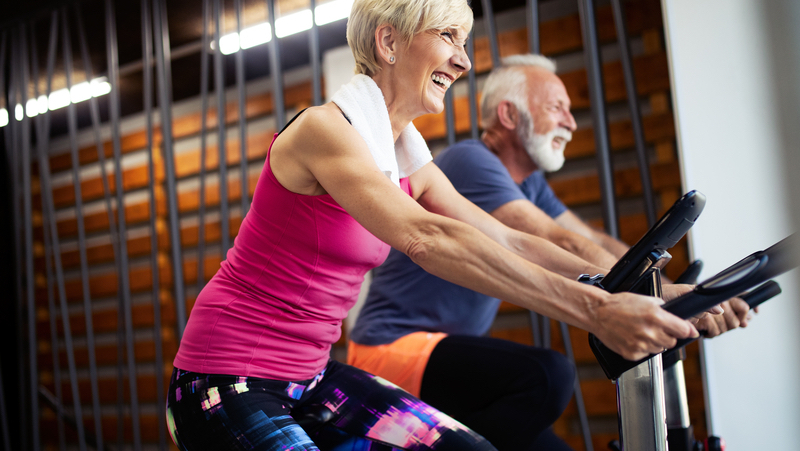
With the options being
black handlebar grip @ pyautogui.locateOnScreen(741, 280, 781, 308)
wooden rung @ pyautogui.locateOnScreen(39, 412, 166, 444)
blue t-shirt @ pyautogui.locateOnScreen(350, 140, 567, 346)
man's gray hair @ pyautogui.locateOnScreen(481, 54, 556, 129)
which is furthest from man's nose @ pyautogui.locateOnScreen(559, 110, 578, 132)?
wooden rung @ pyautogui.locateOnScreen(39, 412, 166, 444)

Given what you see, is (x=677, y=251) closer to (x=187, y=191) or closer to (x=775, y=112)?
(x=775, y=112)

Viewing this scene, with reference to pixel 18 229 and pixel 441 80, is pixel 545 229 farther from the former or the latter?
pixel 18 229

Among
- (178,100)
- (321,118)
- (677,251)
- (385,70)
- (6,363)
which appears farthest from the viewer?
(178,100)

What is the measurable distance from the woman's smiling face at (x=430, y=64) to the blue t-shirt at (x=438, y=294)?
0.40 m

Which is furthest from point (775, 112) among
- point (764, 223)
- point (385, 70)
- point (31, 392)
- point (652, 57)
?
point (31, 392)

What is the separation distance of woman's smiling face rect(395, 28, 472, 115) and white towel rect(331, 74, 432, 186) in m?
0.07

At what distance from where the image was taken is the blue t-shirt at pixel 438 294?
1.52 metres

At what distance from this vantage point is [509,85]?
6.22 feet

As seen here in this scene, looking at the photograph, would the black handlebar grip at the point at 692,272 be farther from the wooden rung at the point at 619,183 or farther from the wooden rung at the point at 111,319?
the wooden rung at the point at 111,319

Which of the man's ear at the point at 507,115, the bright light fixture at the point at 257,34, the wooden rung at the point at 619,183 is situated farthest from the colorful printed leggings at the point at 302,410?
the bright light fixture at the point at 257,34

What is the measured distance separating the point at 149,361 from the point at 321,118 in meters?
4.16

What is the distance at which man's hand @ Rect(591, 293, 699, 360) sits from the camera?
670mm

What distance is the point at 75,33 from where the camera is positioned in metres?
3.12

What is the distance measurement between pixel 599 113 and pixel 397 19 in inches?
41.4
